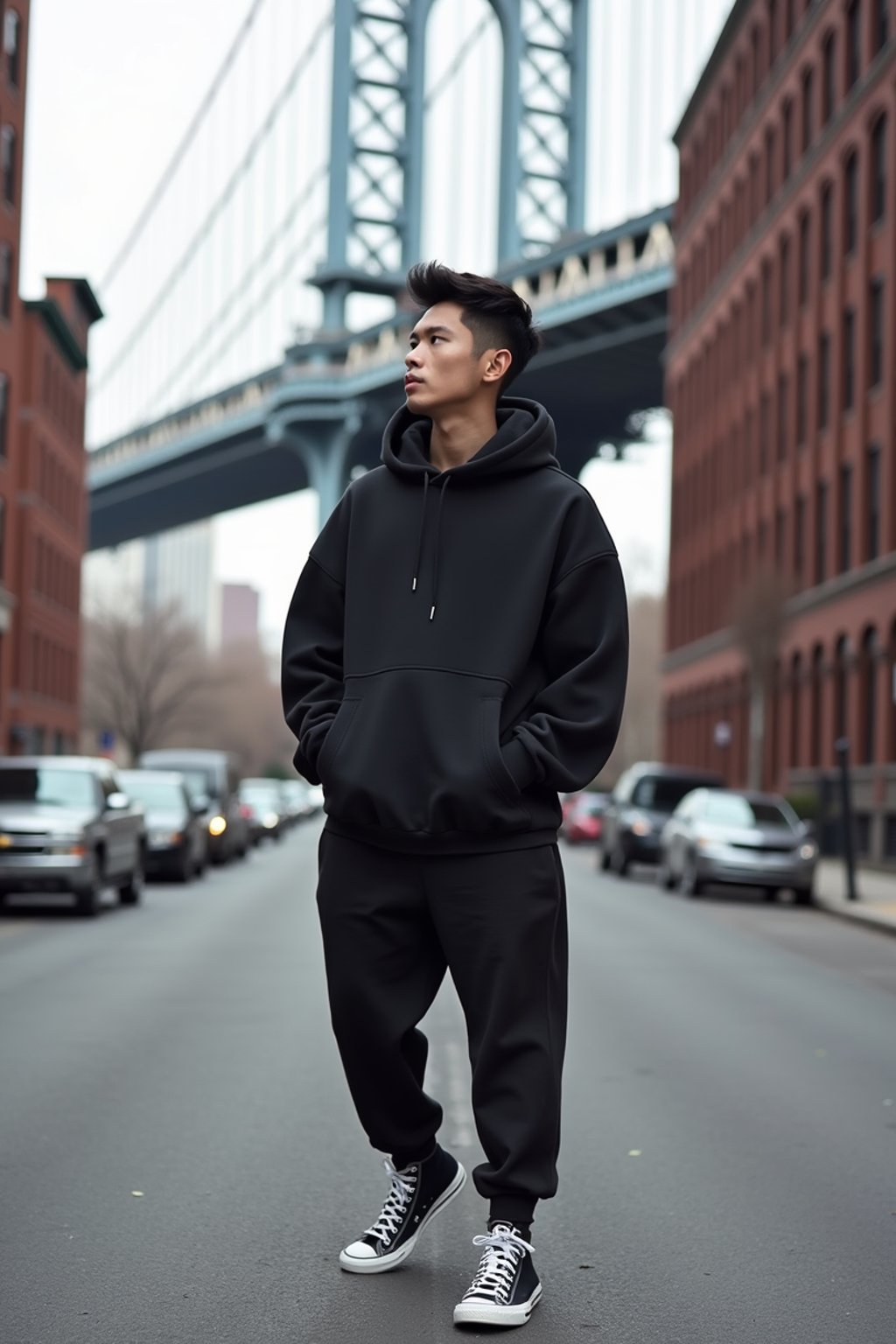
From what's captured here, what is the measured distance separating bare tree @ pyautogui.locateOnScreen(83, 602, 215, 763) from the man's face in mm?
73207

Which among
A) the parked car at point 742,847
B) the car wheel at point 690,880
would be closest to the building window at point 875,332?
the parked car at point 742,847

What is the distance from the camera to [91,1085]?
8188 mm

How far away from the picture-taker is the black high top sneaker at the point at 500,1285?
14.2 feet

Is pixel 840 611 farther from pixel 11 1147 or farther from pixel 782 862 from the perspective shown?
pixel 11 1147

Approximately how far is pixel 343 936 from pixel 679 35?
89.9 meters

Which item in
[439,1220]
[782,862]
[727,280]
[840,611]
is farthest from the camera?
[727,280]

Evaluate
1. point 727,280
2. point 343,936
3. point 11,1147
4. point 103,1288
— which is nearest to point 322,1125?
point 11,1147

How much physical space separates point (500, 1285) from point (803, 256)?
141 feet

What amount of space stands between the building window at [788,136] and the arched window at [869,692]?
14.8m

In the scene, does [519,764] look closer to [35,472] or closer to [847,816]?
[847,816]

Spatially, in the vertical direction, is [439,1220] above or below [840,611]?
below

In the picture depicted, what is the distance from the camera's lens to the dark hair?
4.54m

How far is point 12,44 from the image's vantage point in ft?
159

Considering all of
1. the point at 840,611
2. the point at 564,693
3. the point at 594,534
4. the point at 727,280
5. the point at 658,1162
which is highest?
the point at 727,280
